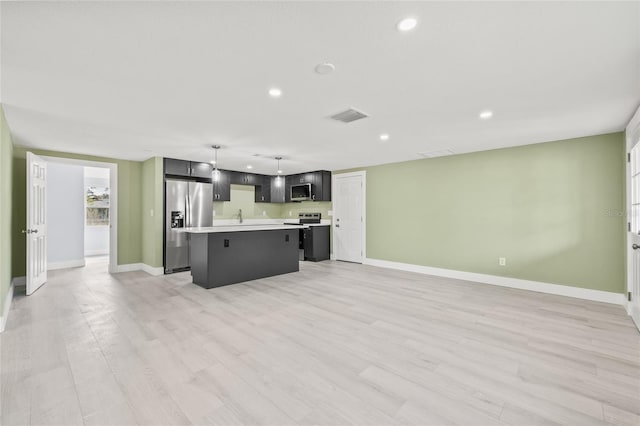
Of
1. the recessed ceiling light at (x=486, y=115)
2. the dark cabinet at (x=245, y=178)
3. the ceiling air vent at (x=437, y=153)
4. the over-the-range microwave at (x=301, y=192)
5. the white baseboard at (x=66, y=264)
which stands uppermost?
the recessed ceiling light at (x=486, y=115)

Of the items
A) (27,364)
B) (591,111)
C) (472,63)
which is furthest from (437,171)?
(27,364)

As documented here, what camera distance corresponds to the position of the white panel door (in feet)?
9.89

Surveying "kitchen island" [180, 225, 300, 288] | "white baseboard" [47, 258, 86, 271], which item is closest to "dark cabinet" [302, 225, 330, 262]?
"kitchen island" [180, 225, 300, 288]

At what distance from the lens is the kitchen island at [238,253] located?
4.49 meters

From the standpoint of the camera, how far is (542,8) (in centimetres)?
152

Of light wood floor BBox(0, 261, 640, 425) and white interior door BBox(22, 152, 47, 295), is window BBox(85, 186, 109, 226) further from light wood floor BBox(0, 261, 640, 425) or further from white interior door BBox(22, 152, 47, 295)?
light wood floor BBox(0, 261, 640, 425)

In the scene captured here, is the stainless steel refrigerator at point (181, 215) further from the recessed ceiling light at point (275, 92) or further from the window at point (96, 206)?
the recessed ceiling light at point (275, 92)

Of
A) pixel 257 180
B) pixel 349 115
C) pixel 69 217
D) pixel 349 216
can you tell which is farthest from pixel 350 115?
pixel 69 217

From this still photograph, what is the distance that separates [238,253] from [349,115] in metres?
3.03

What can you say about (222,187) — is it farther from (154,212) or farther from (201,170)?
(154,212)

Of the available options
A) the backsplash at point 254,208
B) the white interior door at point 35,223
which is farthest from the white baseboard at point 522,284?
the white interior door at point 35,223

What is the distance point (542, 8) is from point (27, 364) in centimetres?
429

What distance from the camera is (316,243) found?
707 cm

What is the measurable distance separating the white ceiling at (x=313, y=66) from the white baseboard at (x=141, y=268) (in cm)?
269
